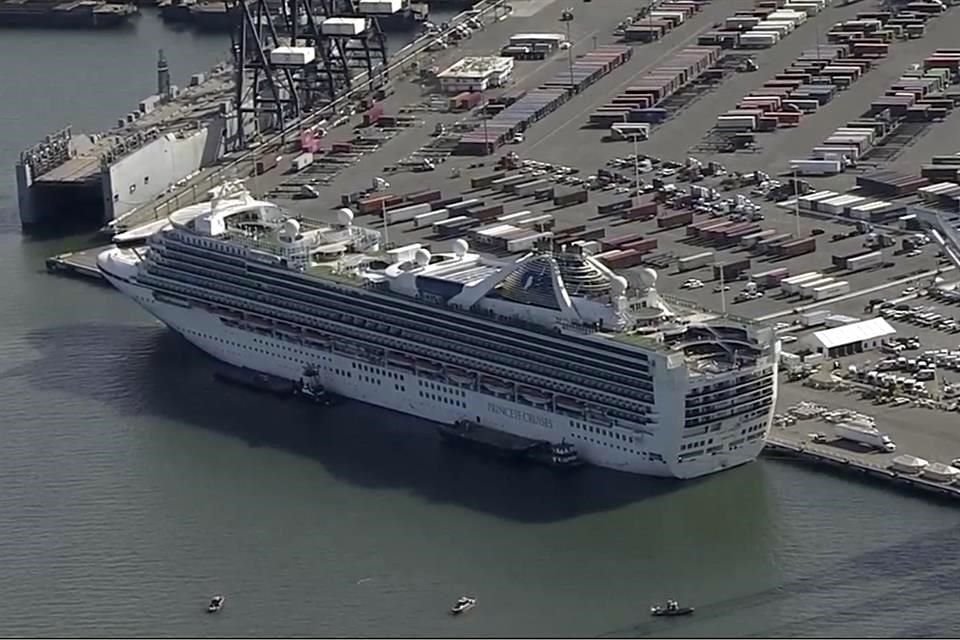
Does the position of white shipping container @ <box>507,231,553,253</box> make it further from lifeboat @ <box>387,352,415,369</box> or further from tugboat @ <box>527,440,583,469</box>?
tugboat @ <box>527,440,583,469</box>

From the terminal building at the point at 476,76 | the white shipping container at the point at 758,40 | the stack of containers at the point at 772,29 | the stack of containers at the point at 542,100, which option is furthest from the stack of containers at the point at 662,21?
the terminal building at the point at 476,76

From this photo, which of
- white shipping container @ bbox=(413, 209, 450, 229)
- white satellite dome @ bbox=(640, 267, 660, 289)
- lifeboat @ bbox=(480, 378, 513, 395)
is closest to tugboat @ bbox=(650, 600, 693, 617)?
lifeboat @ bbox=(480, 378, 513, 395)

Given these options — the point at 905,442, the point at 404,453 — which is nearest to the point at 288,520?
the point at 404,453

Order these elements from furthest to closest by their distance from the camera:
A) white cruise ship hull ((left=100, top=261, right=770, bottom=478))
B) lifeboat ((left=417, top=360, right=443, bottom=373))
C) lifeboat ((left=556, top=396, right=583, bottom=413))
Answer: lifeboat ((left=417, top=360, right=443, bottom=373)), lifeboat ((left=556, top=396, right=583, bottom=413)), white cruise ship hull ((left=100, top=261, right=770, bottom=478))

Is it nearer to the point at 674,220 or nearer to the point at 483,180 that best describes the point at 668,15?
the point at 483,180

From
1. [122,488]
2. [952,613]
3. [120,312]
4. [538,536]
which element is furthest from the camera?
[120,312]

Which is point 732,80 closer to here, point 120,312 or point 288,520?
point 120,312

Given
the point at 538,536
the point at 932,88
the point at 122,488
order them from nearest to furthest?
the point at 538,536 < the point at 122,488 < the point at 932,88
